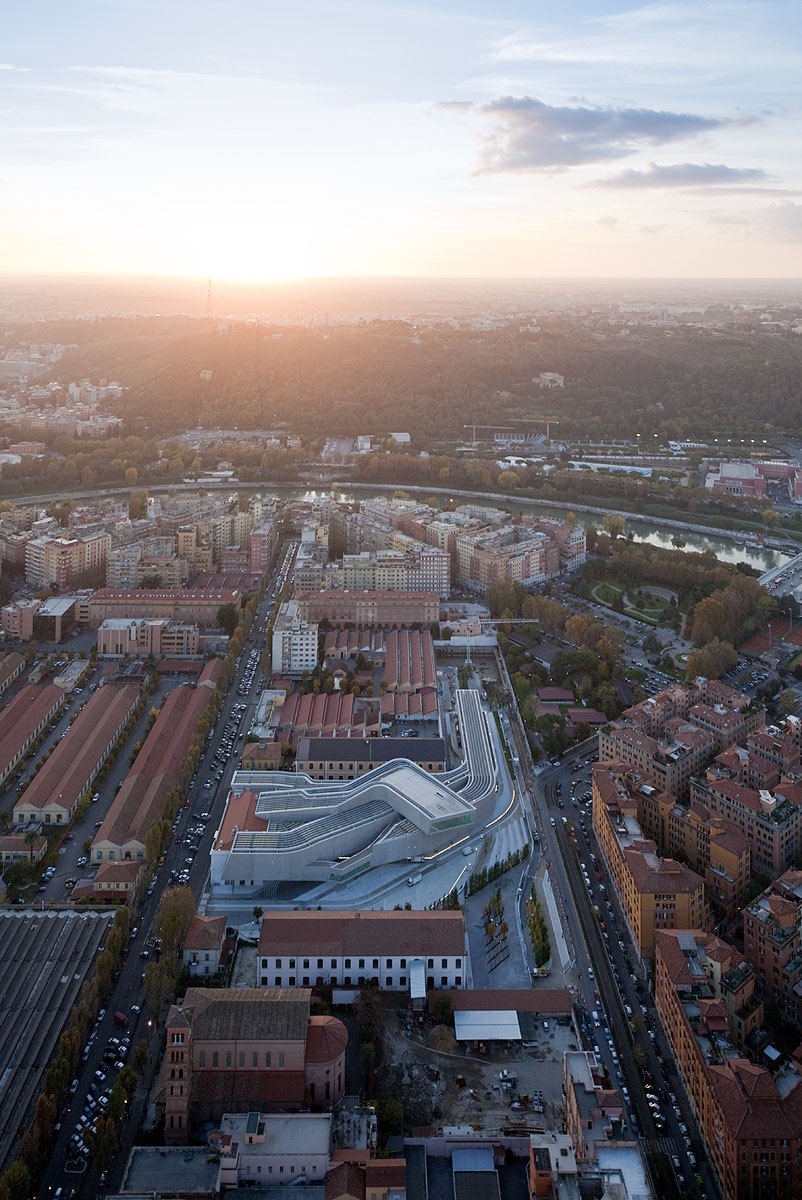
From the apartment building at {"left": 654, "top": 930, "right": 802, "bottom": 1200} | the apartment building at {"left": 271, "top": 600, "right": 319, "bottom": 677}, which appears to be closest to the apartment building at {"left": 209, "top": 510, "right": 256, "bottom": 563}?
the apartment building at {"left": 271, "top": 600, "right": 319, "bottom": 677}

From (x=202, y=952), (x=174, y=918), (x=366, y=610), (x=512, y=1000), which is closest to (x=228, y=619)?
(x=366, y=610)

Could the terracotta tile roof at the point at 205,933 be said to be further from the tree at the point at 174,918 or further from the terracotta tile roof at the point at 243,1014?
the terracotta tile roof at the point at 243,1014

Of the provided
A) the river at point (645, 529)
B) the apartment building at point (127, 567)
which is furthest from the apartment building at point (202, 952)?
the river at point (645, 529)

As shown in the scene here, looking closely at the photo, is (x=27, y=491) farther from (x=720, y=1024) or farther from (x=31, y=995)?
(x=720, y=1024)

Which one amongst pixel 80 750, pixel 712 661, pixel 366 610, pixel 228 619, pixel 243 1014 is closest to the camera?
pixel 243 1014

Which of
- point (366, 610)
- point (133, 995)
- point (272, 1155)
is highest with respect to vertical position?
point (366, 610)

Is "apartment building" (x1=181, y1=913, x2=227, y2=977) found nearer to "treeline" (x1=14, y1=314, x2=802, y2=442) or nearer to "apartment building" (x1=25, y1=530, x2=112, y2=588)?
"apartment building" (x1=25, y1=530, x2=112, y2=588)

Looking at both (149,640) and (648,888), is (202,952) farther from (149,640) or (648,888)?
(149,640)
